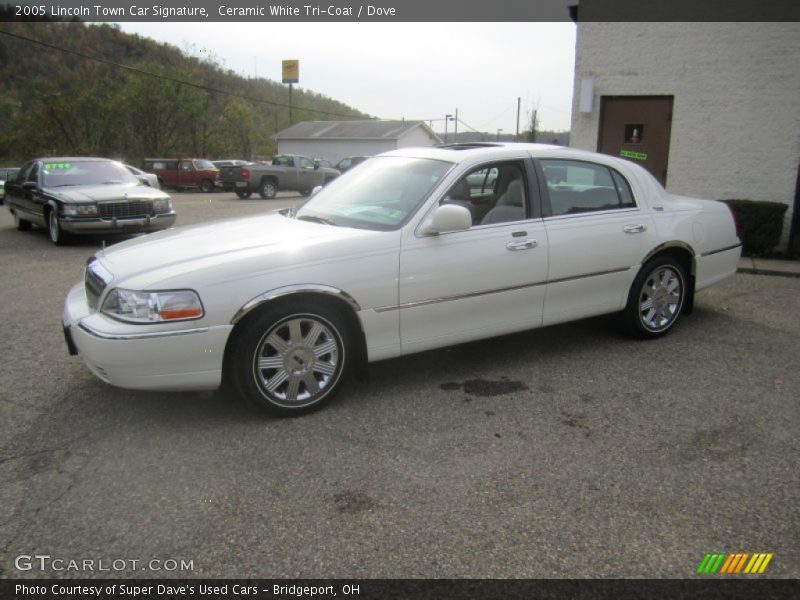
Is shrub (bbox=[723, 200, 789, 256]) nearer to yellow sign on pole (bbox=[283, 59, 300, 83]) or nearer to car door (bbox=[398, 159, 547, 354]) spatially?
car door (bbox=[398, 159, 547, 354])

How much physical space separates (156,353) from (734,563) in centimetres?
288

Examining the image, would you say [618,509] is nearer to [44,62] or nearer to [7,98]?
[7,98]

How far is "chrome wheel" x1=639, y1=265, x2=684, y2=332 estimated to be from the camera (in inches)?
203

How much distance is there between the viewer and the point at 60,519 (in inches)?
108

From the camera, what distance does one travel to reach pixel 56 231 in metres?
10.8

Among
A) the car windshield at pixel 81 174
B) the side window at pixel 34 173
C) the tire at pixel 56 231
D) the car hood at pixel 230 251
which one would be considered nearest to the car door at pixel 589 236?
the car hood at pixel 230 251

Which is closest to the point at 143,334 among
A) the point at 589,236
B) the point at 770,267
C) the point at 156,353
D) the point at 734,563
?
the point at 156,353

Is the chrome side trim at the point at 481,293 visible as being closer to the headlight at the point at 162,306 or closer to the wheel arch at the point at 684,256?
the wheel arch at the point at 684,256

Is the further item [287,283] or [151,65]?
[151,65]

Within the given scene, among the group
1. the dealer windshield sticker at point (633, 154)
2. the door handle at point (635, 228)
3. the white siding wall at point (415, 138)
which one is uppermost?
the white siding wall at point (415, 138)

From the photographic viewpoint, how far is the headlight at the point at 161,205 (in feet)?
36.6

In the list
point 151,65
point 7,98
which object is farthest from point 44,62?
point 151,65

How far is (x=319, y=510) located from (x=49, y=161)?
11689 mm
